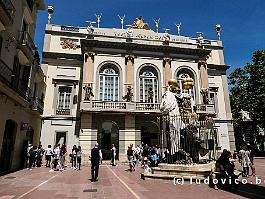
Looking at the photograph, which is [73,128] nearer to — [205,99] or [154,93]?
[154,93]

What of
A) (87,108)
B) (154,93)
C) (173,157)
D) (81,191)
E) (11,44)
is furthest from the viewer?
(154,93)

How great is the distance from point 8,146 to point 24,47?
5.97 metres

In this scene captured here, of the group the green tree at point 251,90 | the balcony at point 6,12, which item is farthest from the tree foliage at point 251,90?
the balcony at point 6,12

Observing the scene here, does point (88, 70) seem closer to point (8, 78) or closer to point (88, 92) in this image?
point (88, 92)

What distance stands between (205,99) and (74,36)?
1619 cm

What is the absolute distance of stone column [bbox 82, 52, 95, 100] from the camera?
22562mm

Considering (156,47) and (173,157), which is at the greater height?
(156,47)

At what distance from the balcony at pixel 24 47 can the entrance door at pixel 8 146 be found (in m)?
4.11

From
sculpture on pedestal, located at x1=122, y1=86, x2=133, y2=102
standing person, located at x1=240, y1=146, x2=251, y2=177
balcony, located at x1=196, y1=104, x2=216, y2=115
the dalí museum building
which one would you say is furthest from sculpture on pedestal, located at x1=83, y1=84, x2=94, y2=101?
standing person, located at x1=240, y1=146, x2=251, y2=177

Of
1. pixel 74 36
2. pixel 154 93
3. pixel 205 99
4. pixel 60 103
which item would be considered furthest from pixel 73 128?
pixel 205 99

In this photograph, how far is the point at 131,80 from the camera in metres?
23.8

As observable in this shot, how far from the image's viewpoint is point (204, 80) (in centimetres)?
2548

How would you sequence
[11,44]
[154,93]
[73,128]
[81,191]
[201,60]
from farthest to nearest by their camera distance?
[201,60] → [154,93] → [73,128] → [11,44] → [81,191]

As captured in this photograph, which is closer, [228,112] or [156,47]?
[156,47]
